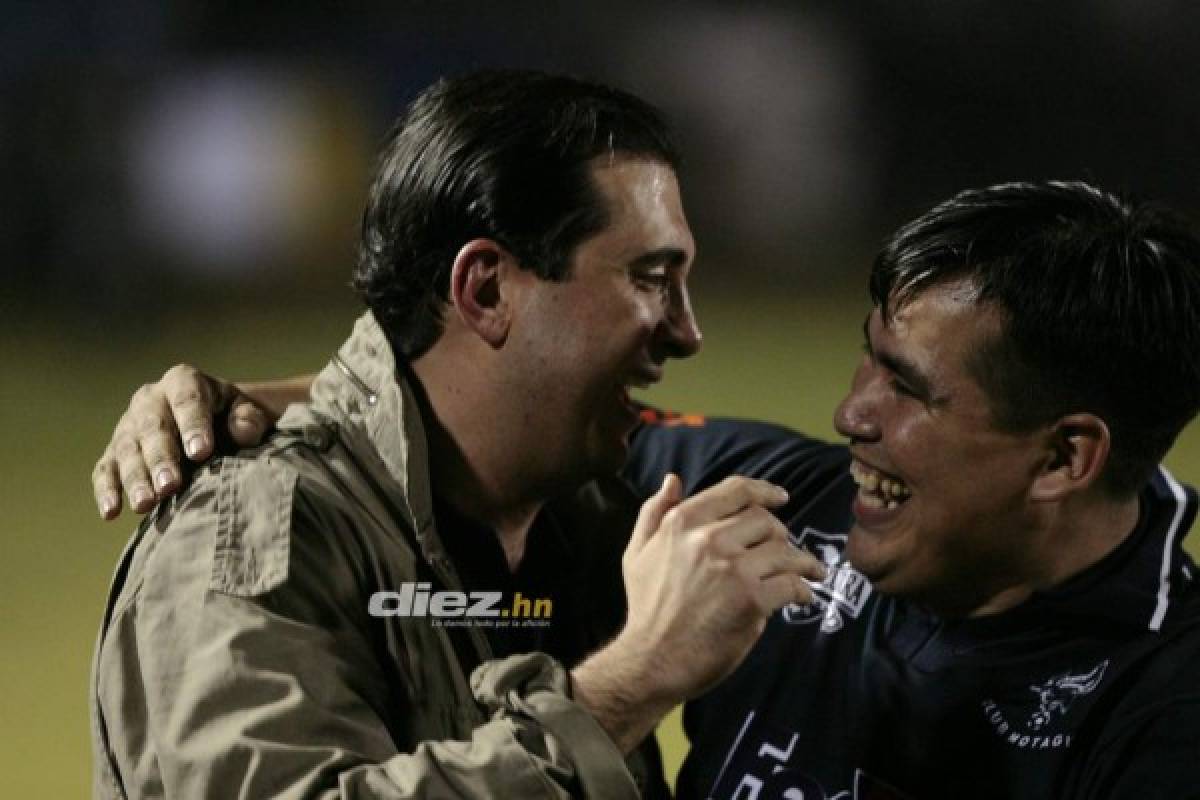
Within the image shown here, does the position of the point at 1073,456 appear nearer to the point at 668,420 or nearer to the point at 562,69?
the point at 668,420

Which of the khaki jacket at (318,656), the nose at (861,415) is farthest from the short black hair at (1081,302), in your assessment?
the khaki jacket at (318,656)

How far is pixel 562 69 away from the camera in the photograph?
1041 cm

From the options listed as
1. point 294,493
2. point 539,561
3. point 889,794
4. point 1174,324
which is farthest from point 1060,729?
point 294,493

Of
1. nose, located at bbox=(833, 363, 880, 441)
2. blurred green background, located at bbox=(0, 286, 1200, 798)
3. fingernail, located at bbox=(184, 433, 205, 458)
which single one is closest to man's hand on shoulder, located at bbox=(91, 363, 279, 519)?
fingernail, located at bbox=(184, 433, 205, 458)

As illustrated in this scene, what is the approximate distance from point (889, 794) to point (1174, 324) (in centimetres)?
78

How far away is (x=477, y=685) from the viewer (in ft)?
7.15

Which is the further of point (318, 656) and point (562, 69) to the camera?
point (562, 69)

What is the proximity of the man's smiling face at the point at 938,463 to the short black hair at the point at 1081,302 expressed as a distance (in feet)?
0.09

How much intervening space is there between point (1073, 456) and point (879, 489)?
0.29m

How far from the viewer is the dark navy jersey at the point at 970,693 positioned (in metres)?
2.46

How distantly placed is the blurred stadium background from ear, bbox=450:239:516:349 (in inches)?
286

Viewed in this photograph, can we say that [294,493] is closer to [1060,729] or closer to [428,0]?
[1060,729]

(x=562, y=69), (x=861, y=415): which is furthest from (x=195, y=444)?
(x=562, y=69)

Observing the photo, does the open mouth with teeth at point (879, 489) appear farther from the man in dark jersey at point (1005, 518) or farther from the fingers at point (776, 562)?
the fingers at point (776, 562)
